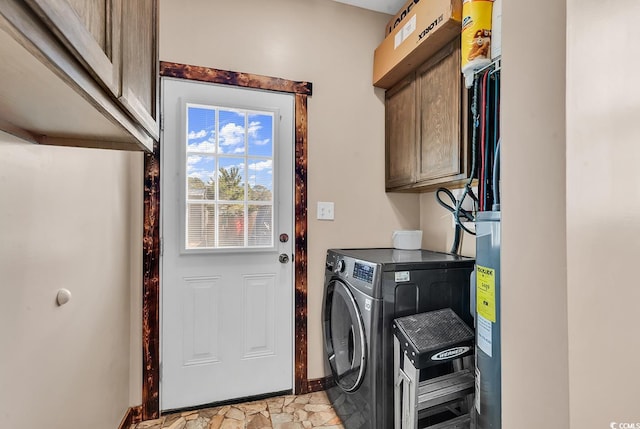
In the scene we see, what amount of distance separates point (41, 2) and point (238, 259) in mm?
1763

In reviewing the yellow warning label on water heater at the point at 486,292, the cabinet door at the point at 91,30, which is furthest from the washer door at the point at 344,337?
the cabinet door at the point at 91,30

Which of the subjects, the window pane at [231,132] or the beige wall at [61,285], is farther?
the window pane at [231,132]

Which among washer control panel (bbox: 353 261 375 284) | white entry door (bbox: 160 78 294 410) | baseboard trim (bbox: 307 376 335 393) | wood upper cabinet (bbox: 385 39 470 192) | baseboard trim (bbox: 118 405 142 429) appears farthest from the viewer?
baseboard trim (bbox: 307 376 335 393)

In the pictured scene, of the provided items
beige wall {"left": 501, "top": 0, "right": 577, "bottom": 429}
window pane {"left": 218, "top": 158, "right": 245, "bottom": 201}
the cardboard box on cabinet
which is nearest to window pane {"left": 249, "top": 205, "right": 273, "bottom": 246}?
window pane {"left": 218, "top": 158, "right": 245, "bottom": 201}

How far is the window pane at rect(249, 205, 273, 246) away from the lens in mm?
2061

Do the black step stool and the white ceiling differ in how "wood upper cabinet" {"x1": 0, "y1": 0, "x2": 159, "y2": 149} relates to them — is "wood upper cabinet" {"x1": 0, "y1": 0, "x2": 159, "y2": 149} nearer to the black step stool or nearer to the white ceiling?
the black step stool

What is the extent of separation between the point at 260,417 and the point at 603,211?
204 centimetres

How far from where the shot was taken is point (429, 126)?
186cm

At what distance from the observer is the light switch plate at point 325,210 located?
7.18ft

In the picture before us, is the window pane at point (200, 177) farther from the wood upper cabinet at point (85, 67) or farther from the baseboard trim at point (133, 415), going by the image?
the baseboard trim at point (133, 415)

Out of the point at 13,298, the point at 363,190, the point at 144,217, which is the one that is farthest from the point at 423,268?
the point at 144,217

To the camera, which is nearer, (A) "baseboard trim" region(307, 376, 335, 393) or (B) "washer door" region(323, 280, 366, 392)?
(B) "washer door" region(323, 280, 366, 392)

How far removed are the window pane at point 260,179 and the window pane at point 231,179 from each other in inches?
2.1

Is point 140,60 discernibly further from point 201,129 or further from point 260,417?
point 260,417
